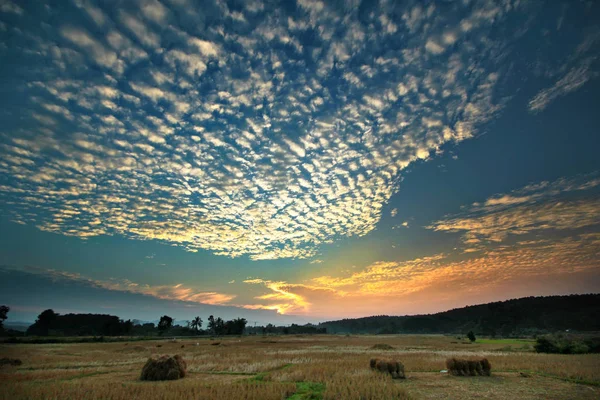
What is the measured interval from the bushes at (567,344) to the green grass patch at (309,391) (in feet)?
138

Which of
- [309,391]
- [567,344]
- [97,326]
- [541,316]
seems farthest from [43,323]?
[541,316]

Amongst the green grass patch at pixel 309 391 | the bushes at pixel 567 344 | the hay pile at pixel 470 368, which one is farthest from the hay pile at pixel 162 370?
the bushes at pixel 567 344

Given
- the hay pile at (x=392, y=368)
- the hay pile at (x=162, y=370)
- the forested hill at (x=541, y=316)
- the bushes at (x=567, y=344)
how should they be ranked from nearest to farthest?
the hay pile at (x=162, y=370) → the hay pile at (x=392, y=368) → the bushes at (x=567, y=344) → the forested hill at (x=541, y=316)

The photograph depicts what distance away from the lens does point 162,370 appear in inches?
791

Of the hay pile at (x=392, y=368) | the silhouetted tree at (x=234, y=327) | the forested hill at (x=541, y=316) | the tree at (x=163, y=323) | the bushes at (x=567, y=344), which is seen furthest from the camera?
the silhouetted tree at (x=234, y=327)

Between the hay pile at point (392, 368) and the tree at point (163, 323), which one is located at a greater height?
the tree at point (163, 323)

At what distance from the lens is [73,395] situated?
13.8 metres

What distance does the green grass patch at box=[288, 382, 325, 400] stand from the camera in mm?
14203

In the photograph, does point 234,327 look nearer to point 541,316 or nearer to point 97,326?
point 97,326

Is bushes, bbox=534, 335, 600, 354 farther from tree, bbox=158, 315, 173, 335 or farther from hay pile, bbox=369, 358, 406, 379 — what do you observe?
tree, bbox=158, 315, 173, 335

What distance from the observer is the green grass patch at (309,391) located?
46.6 ft

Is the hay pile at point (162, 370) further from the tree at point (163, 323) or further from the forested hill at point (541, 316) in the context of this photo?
the forested hill at point (541, 316)

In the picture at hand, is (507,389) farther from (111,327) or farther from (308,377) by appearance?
(111,327)

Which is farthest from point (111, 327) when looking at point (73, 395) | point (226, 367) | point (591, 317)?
point (591, 317)
